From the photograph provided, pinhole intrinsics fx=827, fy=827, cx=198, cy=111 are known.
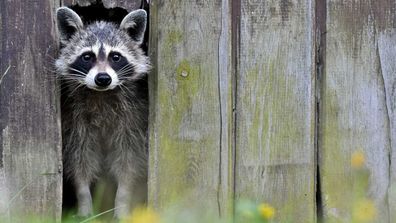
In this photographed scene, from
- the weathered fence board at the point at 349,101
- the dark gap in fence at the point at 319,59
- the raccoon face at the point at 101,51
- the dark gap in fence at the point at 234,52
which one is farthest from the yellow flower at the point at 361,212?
the raccoon face at the point at 101,51

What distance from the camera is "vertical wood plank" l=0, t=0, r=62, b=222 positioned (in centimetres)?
525

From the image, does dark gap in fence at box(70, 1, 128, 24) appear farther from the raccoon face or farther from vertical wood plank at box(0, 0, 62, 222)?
vertical wood plank at box(0, 0, 62, 222)

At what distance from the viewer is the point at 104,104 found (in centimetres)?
578

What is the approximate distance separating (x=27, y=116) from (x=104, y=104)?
67 cm

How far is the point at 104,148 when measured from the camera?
6016mm

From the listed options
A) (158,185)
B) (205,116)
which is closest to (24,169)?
(158,185)

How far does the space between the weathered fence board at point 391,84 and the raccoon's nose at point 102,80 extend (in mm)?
1777

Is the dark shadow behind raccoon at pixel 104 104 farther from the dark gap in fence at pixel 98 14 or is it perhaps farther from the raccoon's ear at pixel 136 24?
the dark gap in fence at pixel 98 14

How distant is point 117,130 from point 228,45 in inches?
42.6

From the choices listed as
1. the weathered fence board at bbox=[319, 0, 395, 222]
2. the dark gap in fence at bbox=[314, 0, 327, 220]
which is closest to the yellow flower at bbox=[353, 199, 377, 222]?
the weathered fence board at bbox=[319, 0, 395, 222]

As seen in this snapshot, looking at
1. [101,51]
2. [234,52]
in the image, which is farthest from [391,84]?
[101,51]

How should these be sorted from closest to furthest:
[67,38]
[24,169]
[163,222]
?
[163,222]
[24,169]
[67,38]

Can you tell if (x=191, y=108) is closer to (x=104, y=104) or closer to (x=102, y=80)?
(x=102, y=80)

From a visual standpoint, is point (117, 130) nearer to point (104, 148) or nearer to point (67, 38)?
point (104, 148)
